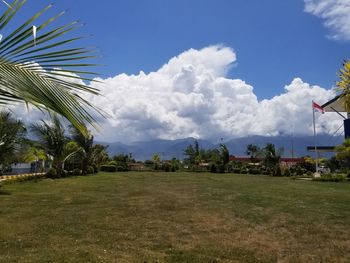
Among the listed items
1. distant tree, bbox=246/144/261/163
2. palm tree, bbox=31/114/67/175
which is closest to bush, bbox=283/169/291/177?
palm tree, bbox=31/114/67/175

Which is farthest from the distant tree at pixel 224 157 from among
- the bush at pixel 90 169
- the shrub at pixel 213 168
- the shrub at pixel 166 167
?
the bush at pixel 90 169

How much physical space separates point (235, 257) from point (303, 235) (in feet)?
10.4

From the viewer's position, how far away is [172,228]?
39.2ft

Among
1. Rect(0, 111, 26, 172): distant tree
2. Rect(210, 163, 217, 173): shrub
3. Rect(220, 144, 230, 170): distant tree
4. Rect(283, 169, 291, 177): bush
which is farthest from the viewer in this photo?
Rect(220, 144, 230, 170): distant tree

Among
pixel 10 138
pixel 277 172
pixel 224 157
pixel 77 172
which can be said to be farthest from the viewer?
pixel 224 157

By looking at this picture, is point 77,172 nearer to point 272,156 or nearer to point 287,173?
point 287,173

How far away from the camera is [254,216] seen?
14.0m

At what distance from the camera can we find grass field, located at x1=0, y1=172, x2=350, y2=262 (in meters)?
9.12

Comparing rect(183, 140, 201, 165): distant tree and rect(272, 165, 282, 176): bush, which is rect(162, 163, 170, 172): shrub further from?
rect(272, 165, 282, 176): bush

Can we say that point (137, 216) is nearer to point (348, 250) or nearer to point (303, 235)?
point (303, 235)

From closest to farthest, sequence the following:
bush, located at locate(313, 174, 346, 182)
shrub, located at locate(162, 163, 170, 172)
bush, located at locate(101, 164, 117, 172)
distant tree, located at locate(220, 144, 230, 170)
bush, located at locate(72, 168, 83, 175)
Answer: bush, located at locate(313, 174, 346, 182) → bush, located at locate(72, 168, 83, 175) → bush, located at locate(101, 164, 117, 172) → shrub, located at locate(162, 163, 170, 172) → distant tree, located at locate(220, 144, 230, 170)

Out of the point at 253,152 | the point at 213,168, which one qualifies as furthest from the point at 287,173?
the point at 253,152

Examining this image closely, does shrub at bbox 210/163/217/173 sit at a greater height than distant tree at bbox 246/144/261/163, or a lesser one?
lesser

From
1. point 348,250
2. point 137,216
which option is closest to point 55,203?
point 137,216
